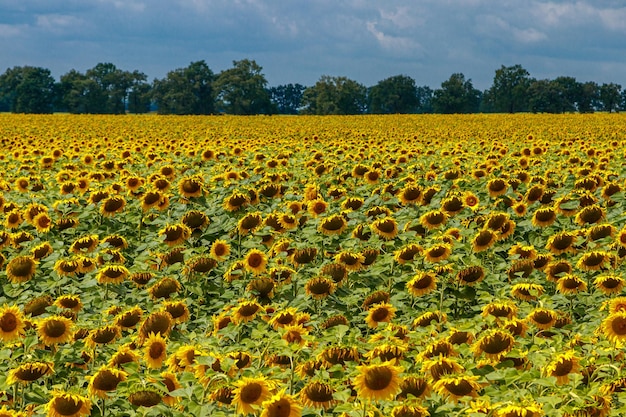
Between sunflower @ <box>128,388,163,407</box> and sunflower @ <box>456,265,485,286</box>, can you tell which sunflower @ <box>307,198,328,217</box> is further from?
sunflower @ <box>128,388,163,407</box>

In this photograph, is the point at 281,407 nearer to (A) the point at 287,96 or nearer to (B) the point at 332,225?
(B) the point at 332,225

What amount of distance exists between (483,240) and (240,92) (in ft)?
345

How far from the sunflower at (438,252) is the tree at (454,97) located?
113 meters

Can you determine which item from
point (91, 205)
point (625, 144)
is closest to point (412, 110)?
point (625, 144)

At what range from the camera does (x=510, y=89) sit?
126 meters

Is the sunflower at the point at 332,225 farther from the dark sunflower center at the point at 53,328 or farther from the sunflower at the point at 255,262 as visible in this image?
the dark sunflower center at the point at 53,328

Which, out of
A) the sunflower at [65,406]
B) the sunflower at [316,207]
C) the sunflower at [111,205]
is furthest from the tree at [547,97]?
the sunflower at [65,406]

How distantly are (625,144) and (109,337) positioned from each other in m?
15.1

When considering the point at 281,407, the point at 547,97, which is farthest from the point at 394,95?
the point at 281,407

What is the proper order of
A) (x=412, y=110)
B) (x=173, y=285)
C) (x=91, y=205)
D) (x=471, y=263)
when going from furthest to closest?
(x=412, y=110) → (x=91, y=205) → (x=471, y=263) → (x=173, y=285)

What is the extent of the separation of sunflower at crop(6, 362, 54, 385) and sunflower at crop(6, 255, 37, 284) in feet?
9.07

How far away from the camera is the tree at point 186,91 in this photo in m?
109

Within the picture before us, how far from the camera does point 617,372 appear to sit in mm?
3811

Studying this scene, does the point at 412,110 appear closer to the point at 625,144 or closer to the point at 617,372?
the point at 625,144
